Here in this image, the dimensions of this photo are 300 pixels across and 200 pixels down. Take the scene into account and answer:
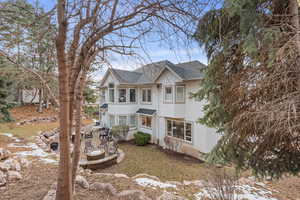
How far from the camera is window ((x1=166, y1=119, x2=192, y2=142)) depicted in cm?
1073

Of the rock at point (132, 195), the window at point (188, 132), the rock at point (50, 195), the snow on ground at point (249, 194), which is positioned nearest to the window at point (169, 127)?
the window at point (188, 132)

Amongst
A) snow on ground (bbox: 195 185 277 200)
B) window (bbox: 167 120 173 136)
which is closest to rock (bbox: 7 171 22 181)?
snow on ground (bbox: 195 185 277 200)

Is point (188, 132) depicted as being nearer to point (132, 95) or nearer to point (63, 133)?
point (132, 95)

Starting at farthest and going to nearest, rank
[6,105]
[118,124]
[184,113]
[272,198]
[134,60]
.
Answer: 1. [118,124]
2. [184,113]
3. [6,105]
4. [272,198]
5. [134,60]

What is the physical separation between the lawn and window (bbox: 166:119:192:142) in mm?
1544

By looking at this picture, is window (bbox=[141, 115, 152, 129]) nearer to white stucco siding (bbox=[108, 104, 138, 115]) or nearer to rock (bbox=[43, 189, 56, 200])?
white stucco siding (bbox=[108, 104, 138, 115])

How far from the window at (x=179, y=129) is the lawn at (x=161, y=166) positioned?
154 cm

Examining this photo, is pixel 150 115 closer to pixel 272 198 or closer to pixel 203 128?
pixel 203 128

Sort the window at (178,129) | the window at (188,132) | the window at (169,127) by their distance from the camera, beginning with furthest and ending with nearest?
the window at (169,127) < the window at (178,129) < the window at (188,132)

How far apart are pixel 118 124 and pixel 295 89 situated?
1325 cm

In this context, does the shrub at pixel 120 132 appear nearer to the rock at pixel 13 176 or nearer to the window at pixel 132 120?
the window at pixel 132 120

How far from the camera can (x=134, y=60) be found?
3.08 m

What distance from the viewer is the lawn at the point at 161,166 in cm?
706

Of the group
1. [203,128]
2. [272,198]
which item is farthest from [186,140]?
[272,198]
